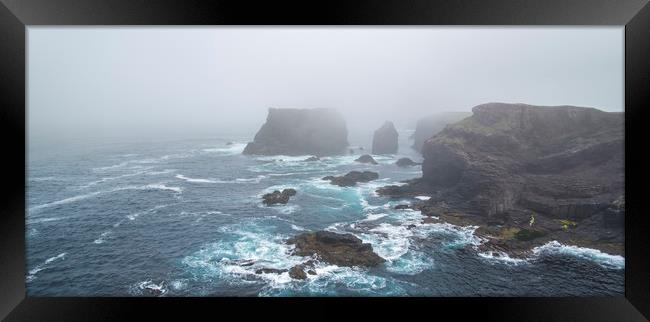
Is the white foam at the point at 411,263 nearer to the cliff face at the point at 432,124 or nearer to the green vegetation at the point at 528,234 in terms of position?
the green vegetation at the point at 528,234

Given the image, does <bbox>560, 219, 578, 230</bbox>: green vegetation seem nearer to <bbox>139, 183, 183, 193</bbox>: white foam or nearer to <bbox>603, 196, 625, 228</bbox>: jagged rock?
<bbox>603, 196, 625, 228</bbox>: jagged rock

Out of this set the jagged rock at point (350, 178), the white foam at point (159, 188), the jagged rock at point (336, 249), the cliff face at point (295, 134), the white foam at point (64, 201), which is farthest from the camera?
the cliff face at point (295, 134)

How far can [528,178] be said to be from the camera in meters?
35.4

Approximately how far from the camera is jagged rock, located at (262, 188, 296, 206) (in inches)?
1419

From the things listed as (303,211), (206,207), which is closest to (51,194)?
(206,207)

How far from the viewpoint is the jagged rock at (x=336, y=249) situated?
2205 cm

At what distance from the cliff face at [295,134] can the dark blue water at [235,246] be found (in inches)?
940

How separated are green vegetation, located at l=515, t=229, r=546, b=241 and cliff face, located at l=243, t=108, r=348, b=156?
1772 inches

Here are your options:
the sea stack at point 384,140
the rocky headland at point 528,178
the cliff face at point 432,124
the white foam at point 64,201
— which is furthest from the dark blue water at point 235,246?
the cliff face at point 432,124

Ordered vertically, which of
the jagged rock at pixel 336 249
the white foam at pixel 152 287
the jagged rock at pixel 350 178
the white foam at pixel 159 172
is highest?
the white foam at pixel 159 172

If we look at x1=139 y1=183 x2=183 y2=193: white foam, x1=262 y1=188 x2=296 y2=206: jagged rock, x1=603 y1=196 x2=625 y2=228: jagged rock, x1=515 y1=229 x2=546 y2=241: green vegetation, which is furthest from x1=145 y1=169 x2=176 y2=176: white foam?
x1=603 y1=196 x2=625 y2=228: jagged rock

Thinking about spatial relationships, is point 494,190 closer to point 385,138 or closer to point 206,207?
point 206,207

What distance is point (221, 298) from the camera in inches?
355

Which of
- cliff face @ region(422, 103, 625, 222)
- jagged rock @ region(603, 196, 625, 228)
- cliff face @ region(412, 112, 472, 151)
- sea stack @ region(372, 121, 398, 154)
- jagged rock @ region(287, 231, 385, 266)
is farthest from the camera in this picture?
cliff face @ region(412, 112, 472, 151)
